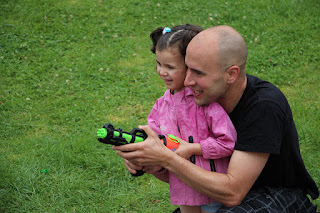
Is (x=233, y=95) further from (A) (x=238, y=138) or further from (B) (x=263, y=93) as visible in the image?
(A) (x=238, y=138)

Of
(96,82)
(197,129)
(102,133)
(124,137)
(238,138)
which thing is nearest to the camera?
(102,133)

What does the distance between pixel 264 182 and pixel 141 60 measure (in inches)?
179

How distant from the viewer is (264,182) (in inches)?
112

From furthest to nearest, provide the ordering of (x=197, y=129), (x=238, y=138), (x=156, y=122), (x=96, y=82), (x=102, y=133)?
(x=96, y=82) → (x=156, y=122) → (x=197, y=129) → (x=238, y=138) → (x=102, y=133)

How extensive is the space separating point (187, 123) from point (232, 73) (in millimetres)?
476

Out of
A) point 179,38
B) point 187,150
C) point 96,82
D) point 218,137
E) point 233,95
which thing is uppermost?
point 179,38

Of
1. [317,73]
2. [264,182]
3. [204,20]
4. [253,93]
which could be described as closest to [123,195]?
[264,182]

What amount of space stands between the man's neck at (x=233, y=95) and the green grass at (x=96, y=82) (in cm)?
163

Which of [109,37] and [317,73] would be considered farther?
[109,37]

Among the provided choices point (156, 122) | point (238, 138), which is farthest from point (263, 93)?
point (156, 122)

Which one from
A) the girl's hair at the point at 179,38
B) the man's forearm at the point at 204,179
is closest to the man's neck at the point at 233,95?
the girl's hair at the point at 179,38

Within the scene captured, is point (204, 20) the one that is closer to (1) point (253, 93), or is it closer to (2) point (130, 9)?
(2) point (130, 9)

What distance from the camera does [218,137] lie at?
2.55m

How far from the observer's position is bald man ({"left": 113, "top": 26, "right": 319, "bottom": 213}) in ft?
8.09
